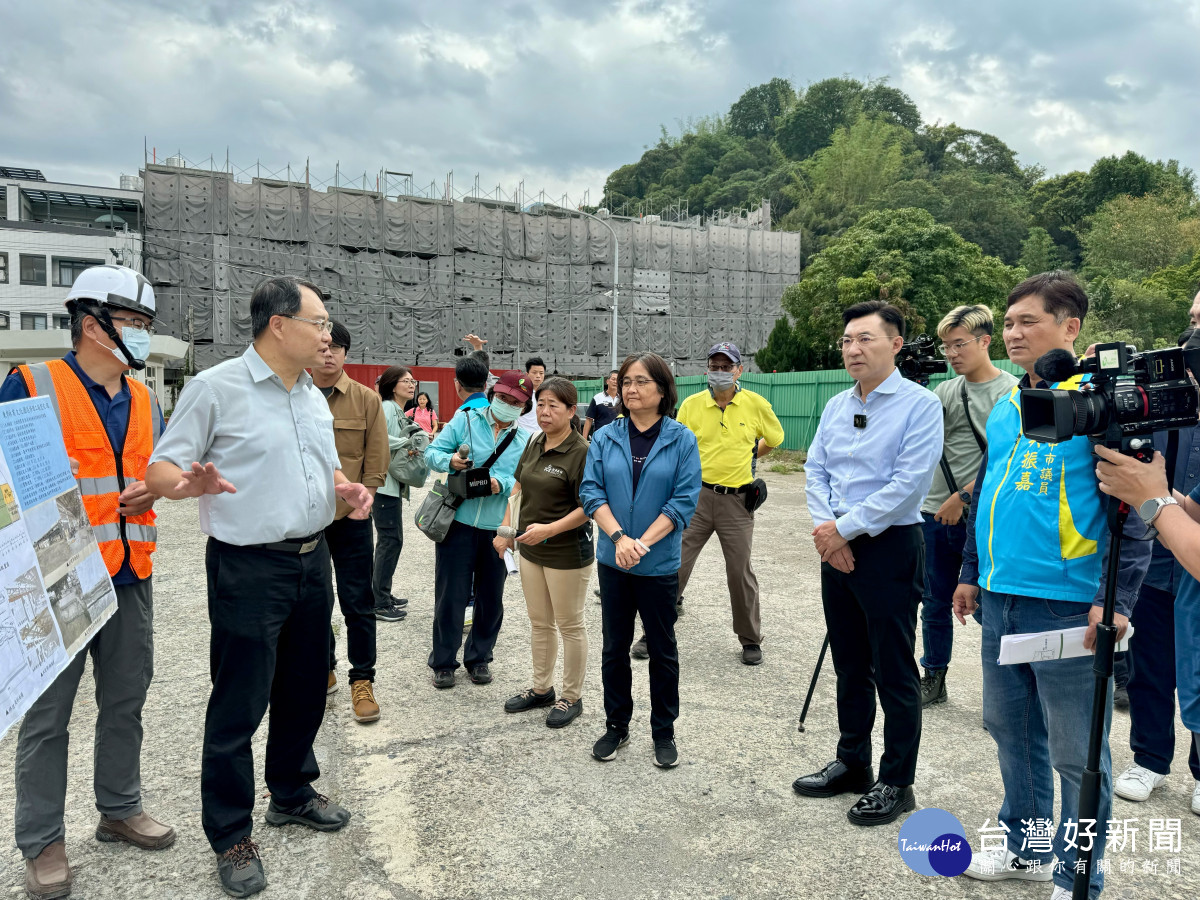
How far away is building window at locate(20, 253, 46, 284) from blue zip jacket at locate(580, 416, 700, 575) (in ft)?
137

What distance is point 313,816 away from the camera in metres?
2.98

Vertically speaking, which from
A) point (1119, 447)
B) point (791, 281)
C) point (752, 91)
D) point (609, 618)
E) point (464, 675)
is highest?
point (752, 91)

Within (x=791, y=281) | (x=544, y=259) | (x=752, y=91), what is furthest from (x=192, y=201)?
(x=752, y=91)

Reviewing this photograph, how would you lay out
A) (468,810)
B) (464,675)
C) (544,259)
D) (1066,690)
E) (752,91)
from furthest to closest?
(752,91) < (544,259) < (464,675) < (468,810) < (1066,690)

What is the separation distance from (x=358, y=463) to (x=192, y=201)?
37.9 m

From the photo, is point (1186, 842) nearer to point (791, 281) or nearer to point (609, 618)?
point (609, 618)

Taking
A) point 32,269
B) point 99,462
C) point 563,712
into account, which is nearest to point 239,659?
point 99,462

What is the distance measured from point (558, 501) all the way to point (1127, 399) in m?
2.64

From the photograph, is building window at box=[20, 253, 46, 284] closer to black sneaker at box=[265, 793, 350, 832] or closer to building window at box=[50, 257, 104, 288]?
building window at box=[50, 257, 104, 288]

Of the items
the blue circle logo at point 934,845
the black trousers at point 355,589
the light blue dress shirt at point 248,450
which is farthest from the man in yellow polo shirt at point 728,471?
the light blue dress shirt at point 248,450

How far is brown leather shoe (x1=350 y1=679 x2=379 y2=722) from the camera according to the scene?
3.98 meters

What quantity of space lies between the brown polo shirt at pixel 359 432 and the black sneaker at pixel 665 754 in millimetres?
2051

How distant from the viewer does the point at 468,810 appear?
10.2 ft

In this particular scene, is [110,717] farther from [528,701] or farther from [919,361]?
[919,361]
